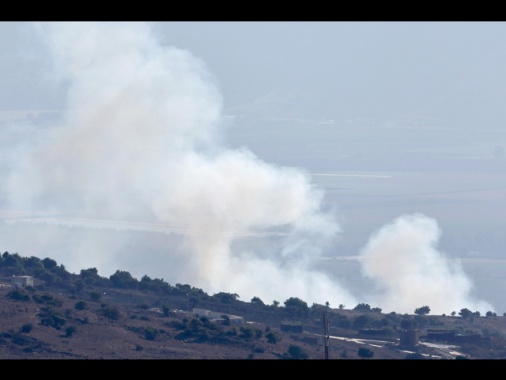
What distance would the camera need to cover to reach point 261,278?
188 m

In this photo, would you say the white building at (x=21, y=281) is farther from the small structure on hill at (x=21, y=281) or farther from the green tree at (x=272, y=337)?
the green tree at (x=272, y=337)

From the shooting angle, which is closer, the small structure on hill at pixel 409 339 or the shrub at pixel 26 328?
the shrub at pixel 26 328

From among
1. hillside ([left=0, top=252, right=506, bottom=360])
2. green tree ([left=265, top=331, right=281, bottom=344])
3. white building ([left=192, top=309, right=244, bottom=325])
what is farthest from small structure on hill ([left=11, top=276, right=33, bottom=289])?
green tree ([left=265, top=331, right=281, bottom=344])

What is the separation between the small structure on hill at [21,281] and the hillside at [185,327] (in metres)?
0.70

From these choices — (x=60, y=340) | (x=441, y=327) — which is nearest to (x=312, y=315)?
(x=441, y=327)

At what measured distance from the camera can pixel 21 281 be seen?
106m

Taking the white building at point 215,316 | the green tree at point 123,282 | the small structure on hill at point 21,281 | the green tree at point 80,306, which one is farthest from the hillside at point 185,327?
the small structure on hill at point 21,281

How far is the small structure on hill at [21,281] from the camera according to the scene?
343ft

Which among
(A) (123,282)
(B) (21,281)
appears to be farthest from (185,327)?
(A) (123,282)

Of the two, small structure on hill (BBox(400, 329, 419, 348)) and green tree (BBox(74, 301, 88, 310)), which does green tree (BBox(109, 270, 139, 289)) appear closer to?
green tree (BBox(74, 301, 88, 310))

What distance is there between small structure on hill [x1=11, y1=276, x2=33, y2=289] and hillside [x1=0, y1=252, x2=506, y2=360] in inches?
27.5

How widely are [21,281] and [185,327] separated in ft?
75.5

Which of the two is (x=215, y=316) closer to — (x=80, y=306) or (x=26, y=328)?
(x=80, y=306)
